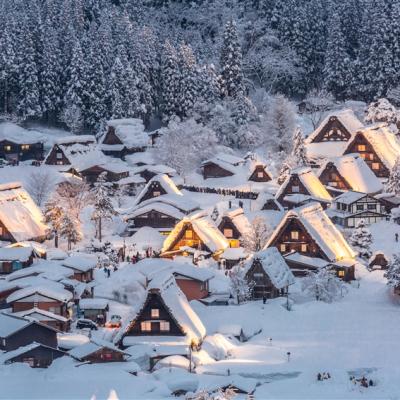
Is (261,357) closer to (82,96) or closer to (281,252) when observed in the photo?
(281,252)

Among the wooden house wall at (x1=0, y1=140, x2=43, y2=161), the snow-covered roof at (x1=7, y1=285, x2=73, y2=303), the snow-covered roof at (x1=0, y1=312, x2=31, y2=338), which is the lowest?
the snow-covered roof at (x1=0, y1=312, x2=31, y2=338)

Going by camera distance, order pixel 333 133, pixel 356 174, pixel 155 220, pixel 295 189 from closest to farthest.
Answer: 1. pixel 155 220
2. pixel 295 189
3. pixel 356 174
4. pixel 333 133

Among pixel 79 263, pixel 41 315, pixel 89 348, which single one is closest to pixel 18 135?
pixel 79 263

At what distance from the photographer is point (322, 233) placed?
2203 inches

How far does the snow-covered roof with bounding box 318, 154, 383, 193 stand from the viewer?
222ft

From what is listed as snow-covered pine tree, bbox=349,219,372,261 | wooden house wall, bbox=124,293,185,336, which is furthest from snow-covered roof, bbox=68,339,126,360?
snow-covered pine tree, bbox=349,219,372,261

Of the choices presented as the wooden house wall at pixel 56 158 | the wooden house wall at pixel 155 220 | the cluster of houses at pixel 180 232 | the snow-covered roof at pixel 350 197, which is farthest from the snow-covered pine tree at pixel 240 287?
the wooden house wall at pixel 56 158

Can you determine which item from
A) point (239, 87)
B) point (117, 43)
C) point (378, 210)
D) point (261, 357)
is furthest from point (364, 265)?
point (117, 43)

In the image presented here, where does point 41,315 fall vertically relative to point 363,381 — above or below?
above

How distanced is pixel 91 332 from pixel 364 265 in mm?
17506

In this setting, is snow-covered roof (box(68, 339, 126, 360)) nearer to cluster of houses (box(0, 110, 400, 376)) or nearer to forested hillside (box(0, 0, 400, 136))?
cluster of houses (box(0, 110, 400, 376))

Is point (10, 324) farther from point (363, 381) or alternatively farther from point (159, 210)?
point (159, 210)

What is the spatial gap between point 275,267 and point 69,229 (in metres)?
13.1

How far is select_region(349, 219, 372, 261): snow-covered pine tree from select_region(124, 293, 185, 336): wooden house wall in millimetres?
17083
